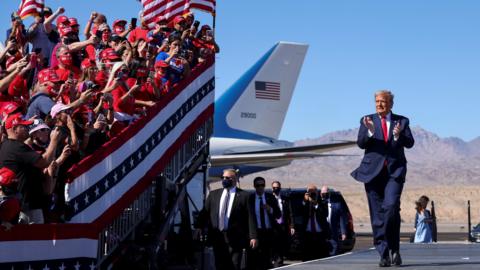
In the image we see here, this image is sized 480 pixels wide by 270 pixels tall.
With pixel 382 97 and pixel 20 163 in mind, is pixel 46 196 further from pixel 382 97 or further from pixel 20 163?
pixel 382 97

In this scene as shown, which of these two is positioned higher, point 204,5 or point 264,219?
point 204,5

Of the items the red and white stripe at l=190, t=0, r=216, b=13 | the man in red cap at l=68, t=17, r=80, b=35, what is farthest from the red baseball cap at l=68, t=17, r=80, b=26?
the red and white stripe at l=190, t=0, r=216, b=13

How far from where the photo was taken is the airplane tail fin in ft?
128

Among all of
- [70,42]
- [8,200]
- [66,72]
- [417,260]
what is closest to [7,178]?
[8,200]

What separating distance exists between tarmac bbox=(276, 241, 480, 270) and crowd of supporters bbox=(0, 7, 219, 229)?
7.72 ft

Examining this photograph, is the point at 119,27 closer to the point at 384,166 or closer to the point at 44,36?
the point at 44,36

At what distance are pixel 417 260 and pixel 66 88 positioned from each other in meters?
3.96

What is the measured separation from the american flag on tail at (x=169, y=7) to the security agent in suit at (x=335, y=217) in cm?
403

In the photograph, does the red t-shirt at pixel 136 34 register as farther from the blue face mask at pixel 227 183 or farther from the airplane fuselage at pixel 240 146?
the airplane fuselage at pixel 240 146

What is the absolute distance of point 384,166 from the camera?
932 cm

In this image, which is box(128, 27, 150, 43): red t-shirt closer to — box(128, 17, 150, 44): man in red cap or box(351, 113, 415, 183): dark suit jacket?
box(128, 17, 150, 44): man in red cap

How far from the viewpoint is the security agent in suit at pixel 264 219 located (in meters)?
13.4

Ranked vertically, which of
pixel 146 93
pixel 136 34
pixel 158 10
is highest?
pixel 158 10

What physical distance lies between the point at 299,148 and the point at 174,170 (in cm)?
2517
